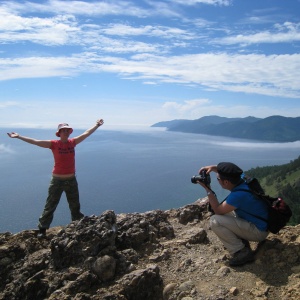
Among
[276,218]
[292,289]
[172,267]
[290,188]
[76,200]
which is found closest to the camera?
[292,289]

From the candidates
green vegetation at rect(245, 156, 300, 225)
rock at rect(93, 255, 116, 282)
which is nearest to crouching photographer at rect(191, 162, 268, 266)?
rock at rect(93, 255, 116, 282)

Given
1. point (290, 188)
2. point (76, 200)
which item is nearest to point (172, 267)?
point (76, 200)

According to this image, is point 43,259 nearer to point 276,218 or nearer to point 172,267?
point 172,267

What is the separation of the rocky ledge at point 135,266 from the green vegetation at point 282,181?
123 metres

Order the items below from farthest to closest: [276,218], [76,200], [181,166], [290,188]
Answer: [181,166] → [290,188] → [76,200] → [276,218]

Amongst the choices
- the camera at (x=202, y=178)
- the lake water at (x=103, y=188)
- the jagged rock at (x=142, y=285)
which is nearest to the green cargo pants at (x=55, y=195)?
the jagged rock at (x=142, y=285)

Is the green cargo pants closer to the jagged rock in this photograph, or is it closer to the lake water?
the jagged rock

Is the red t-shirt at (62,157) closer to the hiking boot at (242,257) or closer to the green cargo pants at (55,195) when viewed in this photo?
the green cargo pants at (55,195)

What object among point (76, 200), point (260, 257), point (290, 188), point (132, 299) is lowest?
point (290, 188)

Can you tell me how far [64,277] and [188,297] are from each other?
2.72 m

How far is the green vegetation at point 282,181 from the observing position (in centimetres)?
12731

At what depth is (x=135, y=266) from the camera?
7.15 metres

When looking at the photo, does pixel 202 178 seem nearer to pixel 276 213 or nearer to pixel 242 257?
pixel 276 213

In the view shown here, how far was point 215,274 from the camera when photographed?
6.72 m
